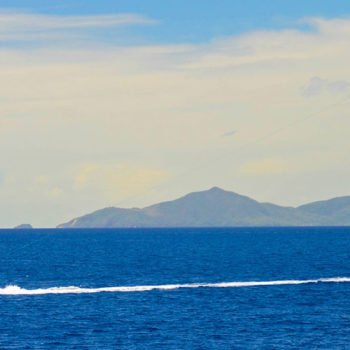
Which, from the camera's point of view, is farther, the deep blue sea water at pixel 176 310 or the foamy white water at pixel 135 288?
the foamy white water at pixel 135 288

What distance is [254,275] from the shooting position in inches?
6235

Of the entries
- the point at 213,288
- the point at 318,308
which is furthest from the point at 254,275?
the point at 318,308

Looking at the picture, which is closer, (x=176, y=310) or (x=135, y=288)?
(x=176, y=310)

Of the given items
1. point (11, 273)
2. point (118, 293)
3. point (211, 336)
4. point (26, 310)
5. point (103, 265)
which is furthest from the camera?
point (103, 265)

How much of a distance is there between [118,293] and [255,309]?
26248 mm

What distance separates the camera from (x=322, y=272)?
16625 centimetres

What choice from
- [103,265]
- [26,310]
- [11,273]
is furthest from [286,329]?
[103,265]

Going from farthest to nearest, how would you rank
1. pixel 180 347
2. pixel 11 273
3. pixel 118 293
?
pixel 11 273 < pixel 118 293 < pixel 180 347

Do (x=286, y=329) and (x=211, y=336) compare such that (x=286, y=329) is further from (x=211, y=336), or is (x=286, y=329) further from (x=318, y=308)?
(x=318, y=308)

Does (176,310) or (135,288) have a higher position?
(135,288)

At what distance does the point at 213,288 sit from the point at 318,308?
27.4 metres

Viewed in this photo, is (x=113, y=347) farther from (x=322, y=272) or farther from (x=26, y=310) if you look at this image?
(x=322, y=272)

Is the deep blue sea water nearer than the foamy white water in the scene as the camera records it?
Yes

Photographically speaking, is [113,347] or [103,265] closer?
[113,347]
